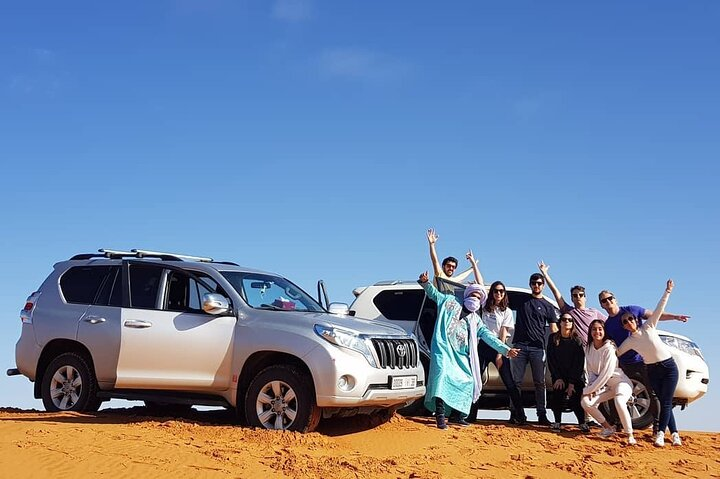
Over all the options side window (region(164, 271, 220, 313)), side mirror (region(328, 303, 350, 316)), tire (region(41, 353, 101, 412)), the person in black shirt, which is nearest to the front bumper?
side mirror (region(328, 303, 350, 316))

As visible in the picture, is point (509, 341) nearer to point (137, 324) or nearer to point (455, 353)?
point (455, 353)

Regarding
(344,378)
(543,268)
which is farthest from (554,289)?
(344,378)

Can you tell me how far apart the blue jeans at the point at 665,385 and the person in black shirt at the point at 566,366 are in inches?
37.9

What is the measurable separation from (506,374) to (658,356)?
2.03m

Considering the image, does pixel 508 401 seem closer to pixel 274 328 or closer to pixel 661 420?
pixel 661 420

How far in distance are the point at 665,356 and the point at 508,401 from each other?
7.55 ft

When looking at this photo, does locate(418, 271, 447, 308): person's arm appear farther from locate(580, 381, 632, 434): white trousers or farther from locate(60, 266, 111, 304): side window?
locate(60, 266, 111, 304): side window

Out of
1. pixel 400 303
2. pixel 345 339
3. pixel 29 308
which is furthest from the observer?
pixel 400 303

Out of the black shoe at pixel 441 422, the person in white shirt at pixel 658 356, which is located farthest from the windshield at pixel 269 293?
the person in white shirt at pixel 658 356

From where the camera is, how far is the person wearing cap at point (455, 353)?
33.1 feet

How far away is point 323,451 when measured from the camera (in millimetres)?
8148

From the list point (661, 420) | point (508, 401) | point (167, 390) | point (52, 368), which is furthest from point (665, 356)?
point (52, 368)

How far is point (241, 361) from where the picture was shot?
9.22 metres

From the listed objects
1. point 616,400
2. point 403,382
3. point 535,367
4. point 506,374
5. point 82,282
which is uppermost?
point 82,282
